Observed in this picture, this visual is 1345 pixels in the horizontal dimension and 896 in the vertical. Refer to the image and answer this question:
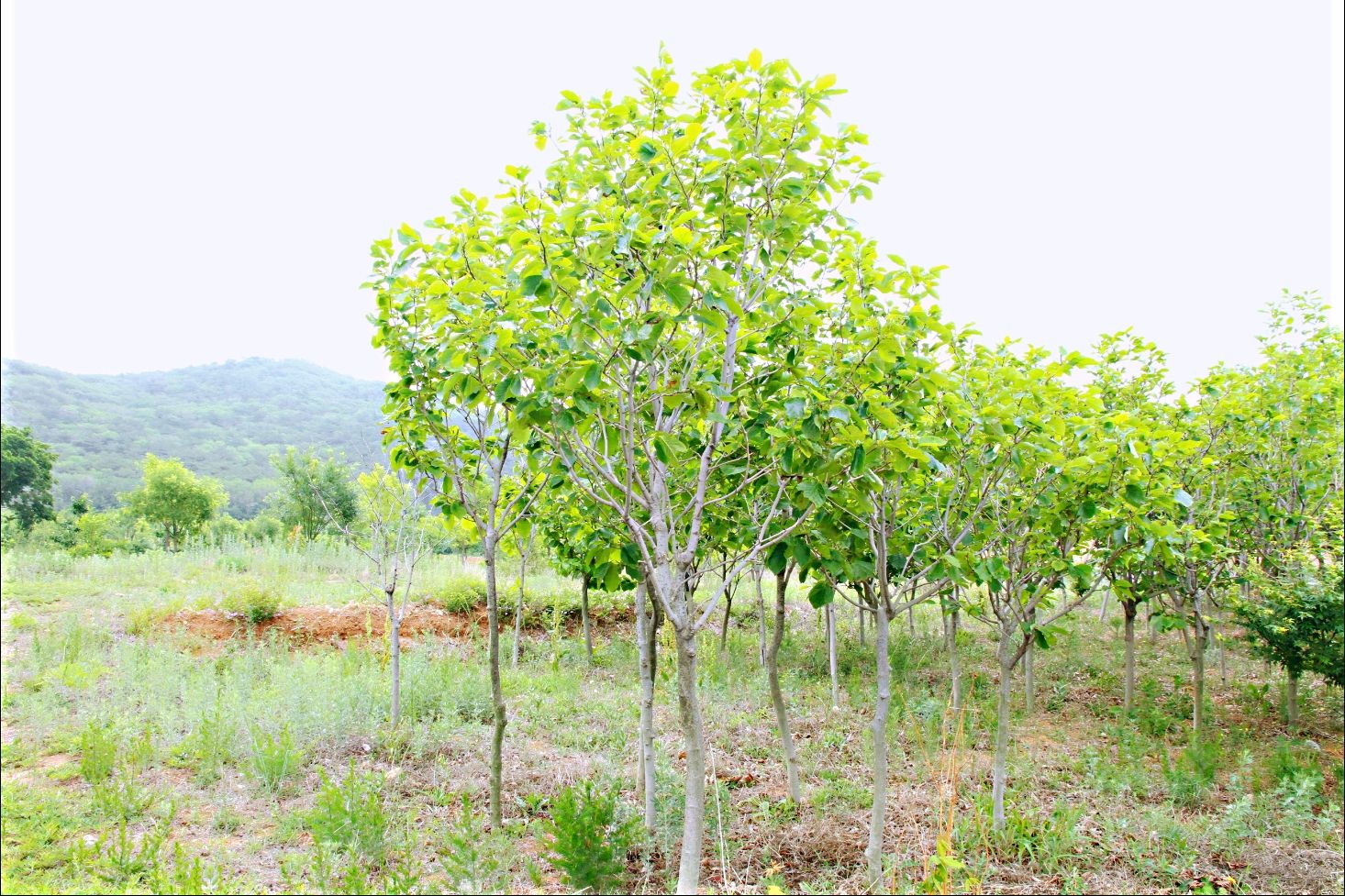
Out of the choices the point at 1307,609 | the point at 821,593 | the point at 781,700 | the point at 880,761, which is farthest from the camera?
the point at 1307,609

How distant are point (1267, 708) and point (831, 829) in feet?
20.4

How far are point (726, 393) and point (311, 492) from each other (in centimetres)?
1826

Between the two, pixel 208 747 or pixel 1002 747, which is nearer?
pixel 1002 747

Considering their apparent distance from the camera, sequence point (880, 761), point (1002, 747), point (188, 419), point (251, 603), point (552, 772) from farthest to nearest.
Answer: point (188, 419)
point (251, 603)
point (552, 772)
point (1002, 747)
point (880, 761)

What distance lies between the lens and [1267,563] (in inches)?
252

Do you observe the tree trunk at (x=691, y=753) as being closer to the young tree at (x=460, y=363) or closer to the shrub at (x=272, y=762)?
the young tree at (x=460, y=363)

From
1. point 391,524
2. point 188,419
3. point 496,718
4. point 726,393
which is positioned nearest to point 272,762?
point 496,718

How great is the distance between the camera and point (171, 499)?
2039 centimetres

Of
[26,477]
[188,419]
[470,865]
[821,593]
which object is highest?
[188,419]

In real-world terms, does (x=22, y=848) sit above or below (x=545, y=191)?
below

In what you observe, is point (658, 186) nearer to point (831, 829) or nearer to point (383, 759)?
point (831, 829)

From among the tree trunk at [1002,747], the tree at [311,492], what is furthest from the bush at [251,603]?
the tree at [311,492]

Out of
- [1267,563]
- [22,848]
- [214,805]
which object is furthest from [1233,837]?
[22,848]

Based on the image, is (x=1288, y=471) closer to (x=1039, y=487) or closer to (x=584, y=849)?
(x=1039, y=487)
